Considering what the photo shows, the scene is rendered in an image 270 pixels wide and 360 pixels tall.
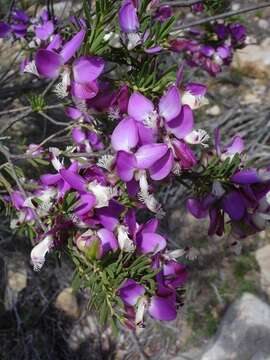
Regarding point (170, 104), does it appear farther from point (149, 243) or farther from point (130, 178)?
point (149, 243)

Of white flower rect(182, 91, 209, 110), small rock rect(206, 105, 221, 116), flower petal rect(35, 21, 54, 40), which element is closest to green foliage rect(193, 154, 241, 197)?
white flower rect(182, 91, 209, 110)

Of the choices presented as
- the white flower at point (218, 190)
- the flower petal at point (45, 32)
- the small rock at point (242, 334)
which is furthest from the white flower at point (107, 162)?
the small rock at point (242, 334)

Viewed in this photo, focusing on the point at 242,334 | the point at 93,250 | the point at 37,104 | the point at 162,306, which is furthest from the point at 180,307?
the point at 93,250

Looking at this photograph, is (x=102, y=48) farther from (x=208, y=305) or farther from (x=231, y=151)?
(x=208, y=305)

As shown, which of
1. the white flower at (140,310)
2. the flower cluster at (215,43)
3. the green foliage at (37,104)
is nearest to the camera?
the white flower at (140,310)

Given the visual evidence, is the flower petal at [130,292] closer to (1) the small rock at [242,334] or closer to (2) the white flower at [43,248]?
(2) the white flower at [43,248]

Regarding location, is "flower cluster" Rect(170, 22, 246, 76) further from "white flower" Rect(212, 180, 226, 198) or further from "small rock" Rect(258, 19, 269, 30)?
"small rock" Rect(258, 19, 269, 30)

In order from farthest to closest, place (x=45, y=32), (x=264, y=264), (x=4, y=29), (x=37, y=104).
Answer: (x=264, y=264) < (x=4, y=29) < (x=45, y=32) < (x=37, y=104)
